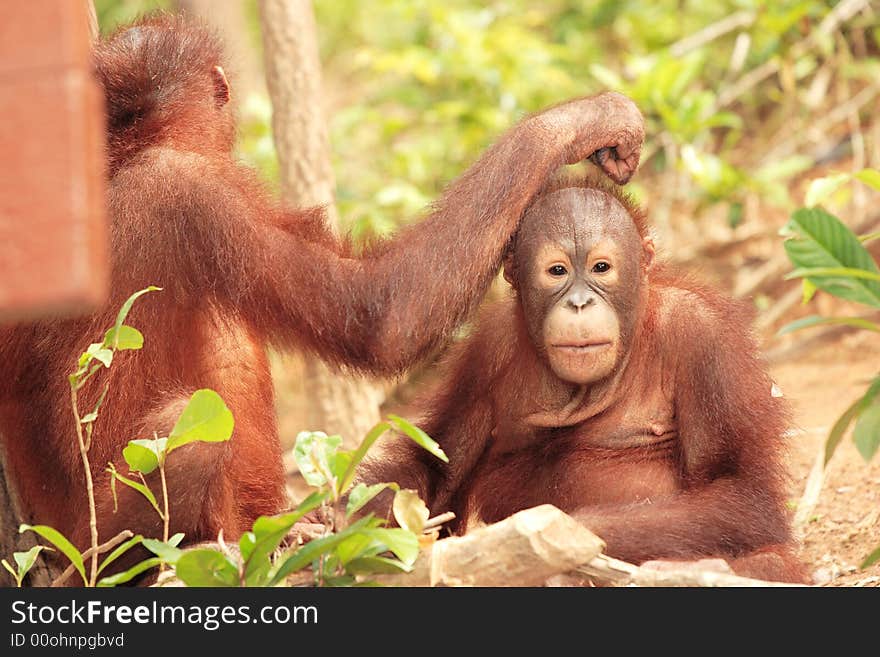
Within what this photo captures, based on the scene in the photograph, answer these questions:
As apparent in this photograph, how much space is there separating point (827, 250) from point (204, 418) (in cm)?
174

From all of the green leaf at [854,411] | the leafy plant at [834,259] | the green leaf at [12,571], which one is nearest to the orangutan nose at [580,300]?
the leafy plant at [834,259]

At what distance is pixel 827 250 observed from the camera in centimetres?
332

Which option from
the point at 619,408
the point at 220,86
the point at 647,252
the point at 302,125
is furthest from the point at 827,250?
the point at 302,125

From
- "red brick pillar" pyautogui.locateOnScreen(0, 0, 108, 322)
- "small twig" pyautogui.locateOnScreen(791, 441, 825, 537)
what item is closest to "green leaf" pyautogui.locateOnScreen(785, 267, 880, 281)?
"small twig" pyautogui.locateOnScreen(791, 441, 825, 537)

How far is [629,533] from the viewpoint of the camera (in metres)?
3.79

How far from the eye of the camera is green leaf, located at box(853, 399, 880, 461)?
3.08 meters

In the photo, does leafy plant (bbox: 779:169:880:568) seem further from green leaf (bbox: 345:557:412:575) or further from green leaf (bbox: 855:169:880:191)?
green leaf (bbox: 345:557:412:575)

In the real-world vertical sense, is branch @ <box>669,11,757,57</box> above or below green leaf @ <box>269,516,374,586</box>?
above

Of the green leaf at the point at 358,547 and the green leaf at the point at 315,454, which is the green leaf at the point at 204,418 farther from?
the green leaf at the point at 358,547

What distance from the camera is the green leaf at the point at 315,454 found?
3.30 m

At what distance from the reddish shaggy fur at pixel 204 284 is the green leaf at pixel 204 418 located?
0.45 meters

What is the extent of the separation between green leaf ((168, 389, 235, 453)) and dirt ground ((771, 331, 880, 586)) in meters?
1.69
